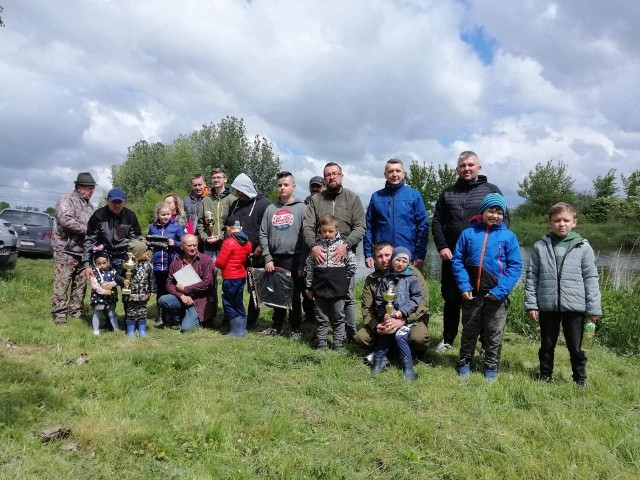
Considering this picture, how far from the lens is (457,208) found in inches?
188

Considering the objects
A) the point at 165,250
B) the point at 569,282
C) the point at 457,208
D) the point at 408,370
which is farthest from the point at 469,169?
the point at 165,250

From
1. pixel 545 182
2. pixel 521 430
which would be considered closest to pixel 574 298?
pixel 521 430

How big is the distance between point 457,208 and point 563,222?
108 cm

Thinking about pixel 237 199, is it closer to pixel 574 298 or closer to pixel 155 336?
pixel 155 336

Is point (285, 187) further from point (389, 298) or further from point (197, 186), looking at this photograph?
point (197, 186)

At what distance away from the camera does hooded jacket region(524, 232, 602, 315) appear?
12.9 feet

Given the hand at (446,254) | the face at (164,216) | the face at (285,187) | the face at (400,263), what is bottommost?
the face at (400,263)

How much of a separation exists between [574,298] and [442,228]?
5.04 ft

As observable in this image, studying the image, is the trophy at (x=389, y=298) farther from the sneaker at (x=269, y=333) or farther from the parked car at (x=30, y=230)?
the parked car at (x=30, y=230)

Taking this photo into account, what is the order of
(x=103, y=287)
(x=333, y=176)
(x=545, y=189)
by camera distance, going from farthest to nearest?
1. (x=545, y=189)
2. (x=103, y=287)
3. (x=333, y=176)

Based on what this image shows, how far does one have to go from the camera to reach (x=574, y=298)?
3.92 metres

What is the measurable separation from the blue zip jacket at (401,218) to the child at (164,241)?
280cm

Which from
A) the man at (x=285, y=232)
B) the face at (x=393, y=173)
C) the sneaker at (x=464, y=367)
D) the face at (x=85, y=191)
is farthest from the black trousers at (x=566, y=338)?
the face at (x=85, y=191)

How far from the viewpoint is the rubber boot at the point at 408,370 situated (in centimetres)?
416
